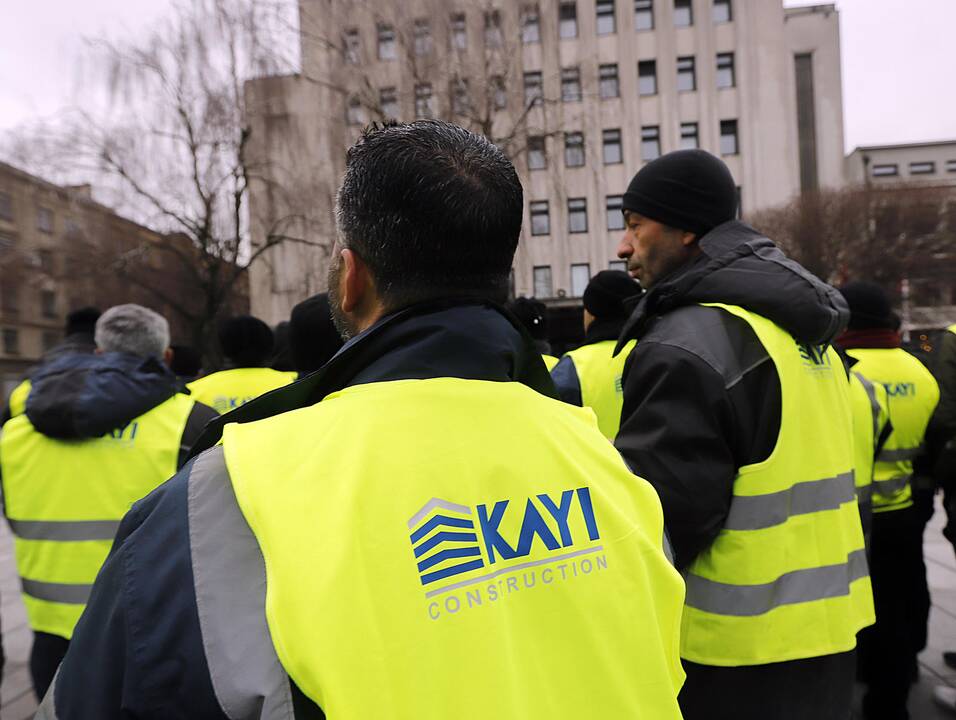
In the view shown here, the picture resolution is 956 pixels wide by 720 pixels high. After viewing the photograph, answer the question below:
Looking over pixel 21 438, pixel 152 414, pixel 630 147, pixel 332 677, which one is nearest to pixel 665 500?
pixel 332 677

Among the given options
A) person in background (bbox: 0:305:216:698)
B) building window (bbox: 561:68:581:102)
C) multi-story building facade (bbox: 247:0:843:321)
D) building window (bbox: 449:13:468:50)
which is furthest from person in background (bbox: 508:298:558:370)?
building window (bbox: 561:68:581:102)

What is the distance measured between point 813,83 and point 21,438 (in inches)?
1750

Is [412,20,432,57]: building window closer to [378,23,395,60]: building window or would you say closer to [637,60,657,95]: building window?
[378,23,395,60]: building window

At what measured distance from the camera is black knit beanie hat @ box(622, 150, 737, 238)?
2291 millimetres

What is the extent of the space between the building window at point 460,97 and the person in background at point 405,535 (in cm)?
1205

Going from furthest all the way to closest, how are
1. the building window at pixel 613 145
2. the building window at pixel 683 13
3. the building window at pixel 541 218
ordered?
the building window at pixel 683 13
the building window at pixel 613 145
the building window at pixel 541 218

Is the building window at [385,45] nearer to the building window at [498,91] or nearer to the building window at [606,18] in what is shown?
the building window at [498,91]

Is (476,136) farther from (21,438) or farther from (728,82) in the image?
(728,82)

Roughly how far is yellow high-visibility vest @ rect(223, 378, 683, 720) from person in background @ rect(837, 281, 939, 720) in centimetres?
308

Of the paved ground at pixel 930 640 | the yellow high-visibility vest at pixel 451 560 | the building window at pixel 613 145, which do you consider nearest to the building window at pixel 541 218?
the building window at pixel 613 145

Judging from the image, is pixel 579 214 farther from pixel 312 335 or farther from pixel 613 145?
pixel 312 335

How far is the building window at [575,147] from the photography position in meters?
13.5

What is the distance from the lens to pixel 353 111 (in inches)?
558

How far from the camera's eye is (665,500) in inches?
70.3
